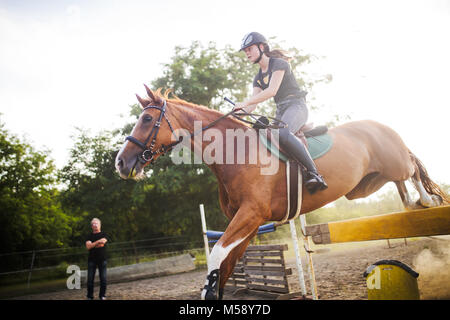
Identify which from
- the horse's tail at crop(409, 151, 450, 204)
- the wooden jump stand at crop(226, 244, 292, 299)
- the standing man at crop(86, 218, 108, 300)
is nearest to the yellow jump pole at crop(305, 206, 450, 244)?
the horse's tail at crop(409, 151, 450, 204)

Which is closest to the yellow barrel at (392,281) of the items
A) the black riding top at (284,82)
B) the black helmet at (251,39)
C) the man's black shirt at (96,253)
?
the black riding top at (284,82)

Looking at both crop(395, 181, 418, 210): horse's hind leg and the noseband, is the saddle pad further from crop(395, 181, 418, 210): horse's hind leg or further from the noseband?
crop(395, 181, 418, 210): horse's hind leg

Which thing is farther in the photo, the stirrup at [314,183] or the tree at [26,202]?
the tree at [26,202]

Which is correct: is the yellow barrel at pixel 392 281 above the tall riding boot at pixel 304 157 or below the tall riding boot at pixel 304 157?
below

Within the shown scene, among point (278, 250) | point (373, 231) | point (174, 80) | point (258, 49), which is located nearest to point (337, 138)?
point (373, 231)

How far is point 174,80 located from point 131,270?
11817 millimetres

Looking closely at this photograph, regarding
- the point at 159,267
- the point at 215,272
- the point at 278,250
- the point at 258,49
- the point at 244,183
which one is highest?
the point at 258,49

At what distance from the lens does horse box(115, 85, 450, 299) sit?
2426 millimetres

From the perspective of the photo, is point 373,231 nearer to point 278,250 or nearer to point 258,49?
point 258,49

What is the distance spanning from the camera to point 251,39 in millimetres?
3240

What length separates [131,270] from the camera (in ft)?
44.0

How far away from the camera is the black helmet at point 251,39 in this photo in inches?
127

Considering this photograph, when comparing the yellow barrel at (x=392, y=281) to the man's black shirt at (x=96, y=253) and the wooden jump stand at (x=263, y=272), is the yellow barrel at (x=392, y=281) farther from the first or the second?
the man's black shirt at (x=96, y=253)

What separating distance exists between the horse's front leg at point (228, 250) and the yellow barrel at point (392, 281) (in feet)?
4.80
